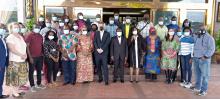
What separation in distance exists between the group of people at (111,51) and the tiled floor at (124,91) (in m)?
0.25

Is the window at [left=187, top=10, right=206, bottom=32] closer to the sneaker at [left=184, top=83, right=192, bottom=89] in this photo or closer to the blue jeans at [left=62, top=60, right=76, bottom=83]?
the sneaker at [left=184, top=83, right=192, bottom=89]

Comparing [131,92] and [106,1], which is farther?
[106,1]

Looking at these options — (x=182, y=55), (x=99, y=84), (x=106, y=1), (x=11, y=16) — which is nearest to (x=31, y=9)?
(x=11, y=16)

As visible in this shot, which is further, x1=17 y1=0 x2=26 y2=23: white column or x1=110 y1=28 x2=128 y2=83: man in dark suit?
x1=17 y1=0 x2=26 y2=23: white column

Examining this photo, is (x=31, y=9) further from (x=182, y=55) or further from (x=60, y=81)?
(x=182, y=55)

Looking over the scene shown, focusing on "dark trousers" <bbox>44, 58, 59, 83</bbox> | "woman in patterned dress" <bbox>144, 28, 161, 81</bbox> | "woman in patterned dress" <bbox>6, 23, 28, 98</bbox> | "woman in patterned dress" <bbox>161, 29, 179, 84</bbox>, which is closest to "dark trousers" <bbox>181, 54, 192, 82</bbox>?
"woman in patterned dress" <bbox>161, 29, 179, 84</bbox>

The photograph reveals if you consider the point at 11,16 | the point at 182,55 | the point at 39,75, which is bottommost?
the point at 39,75

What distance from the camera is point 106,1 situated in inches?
450

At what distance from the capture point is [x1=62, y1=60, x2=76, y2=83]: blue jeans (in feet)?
26.7

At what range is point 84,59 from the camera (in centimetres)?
827

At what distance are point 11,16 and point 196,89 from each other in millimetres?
7811

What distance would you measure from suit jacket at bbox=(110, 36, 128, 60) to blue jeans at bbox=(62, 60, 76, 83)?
119 centimetres

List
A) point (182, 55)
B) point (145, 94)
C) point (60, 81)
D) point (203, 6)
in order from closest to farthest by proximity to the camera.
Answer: point (145, 94) → point (182, 55) → point (60, 81) → point (203, 6)

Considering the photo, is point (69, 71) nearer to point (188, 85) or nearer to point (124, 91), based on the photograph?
point (124, 91)
